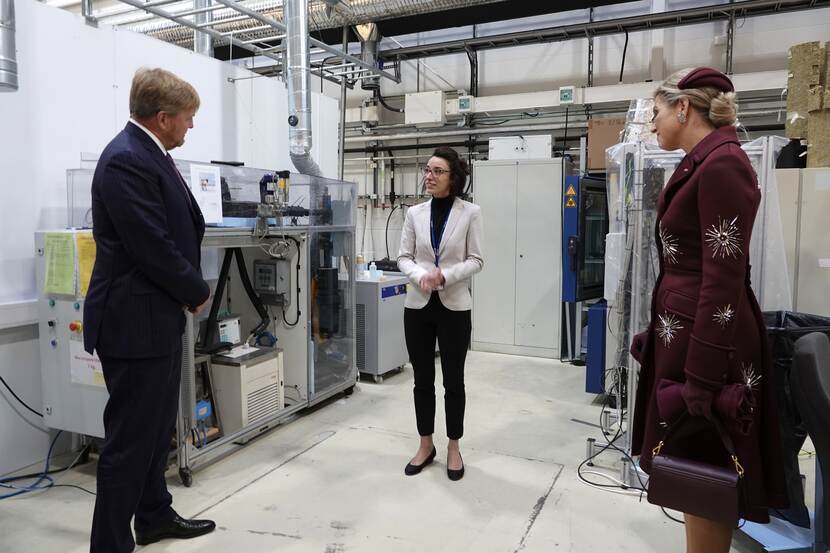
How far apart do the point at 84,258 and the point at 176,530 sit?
4.11 feet

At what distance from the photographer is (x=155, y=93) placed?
1755 mm

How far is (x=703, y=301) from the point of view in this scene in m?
1.33

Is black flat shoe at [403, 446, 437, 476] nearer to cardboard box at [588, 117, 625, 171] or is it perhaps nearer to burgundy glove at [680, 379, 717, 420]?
burgundy glove at [680, 379, 717, 420]

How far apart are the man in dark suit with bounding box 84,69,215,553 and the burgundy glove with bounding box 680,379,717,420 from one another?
57.9 inches

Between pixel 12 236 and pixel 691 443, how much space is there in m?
3.02

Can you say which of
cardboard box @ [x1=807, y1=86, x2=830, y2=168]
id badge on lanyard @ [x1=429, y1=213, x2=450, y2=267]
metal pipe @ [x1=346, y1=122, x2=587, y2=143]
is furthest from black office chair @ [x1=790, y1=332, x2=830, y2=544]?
metal pipe @ [x1=346, y1=122, x2=587, y2=143]

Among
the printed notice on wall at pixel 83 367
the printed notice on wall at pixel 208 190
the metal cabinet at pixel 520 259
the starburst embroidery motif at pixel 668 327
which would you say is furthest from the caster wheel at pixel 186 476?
the metal cabinet at pixel 520 259

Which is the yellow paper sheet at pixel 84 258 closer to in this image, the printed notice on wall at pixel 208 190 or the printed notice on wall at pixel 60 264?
the printed notice on wall at pixel 60 264

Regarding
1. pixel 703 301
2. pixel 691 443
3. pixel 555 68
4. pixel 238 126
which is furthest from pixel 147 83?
pixel 555 68

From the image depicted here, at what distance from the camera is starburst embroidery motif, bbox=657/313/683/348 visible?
1.44 meters

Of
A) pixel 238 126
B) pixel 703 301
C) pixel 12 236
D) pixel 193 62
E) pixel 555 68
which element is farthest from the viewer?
pixel 555 68

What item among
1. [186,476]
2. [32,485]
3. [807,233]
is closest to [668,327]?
[186,476]

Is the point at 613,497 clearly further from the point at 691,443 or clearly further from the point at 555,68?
the point at 555,68

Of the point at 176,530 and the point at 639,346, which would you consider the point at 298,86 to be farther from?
the point at 639,346
